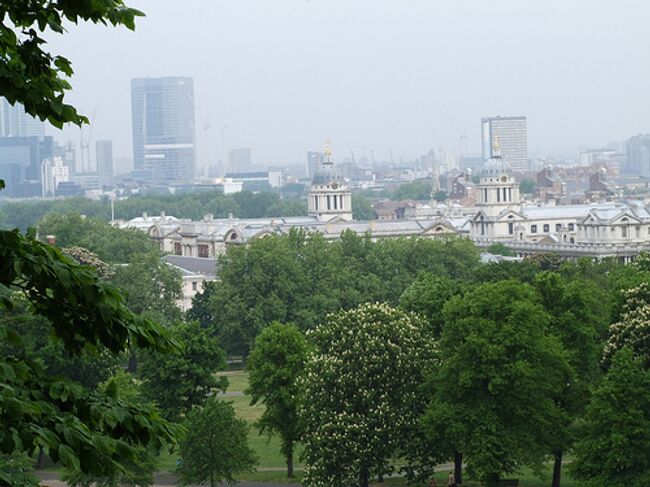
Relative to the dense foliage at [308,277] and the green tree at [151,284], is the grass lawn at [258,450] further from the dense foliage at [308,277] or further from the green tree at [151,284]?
the green tree at [151,284]

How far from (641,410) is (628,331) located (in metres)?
6.49

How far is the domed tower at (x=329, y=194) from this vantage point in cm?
18075

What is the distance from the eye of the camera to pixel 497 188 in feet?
595

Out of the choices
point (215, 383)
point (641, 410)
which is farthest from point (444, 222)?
point (641, 410)

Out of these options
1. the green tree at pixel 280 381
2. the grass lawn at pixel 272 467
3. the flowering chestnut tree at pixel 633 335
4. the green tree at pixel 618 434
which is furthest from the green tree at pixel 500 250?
the green tree at pixel 618 434

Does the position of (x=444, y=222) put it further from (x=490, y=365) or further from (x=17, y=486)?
(x=17, y=486)

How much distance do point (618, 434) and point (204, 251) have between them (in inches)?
4531

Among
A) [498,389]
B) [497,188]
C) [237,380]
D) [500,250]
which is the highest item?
[497,188]

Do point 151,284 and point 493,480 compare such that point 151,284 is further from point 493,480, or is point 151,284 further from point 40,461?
point 493,480

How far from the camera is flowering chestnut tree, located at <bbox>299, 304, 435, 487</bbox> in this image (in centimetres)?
4925

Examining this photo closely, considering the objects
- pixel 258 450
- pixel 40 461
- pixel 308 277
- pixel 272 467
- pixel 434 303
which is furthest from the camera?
pixel 308 277

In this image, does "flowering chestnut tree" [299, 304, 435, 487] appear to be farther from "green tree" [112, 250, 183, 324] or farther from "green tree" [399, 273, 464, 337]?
"green tree" [112, 250, 183, 324]

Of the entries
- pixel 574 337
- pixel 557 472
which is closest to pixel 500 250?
pixel 574 337

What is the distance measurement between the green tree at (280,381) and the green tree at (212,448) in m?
2.51
